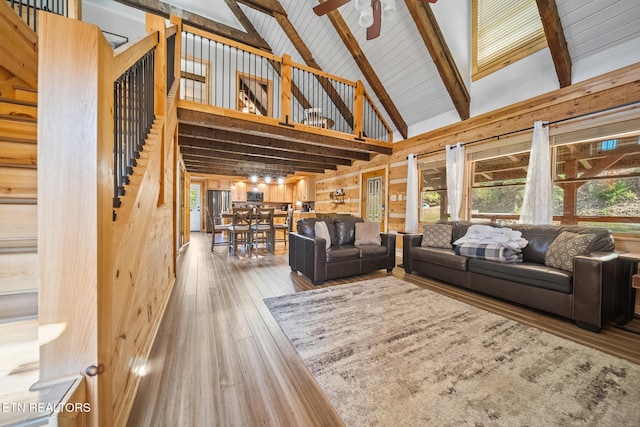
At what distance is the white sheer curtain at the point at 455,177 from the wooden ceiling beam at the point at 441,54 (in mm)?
540

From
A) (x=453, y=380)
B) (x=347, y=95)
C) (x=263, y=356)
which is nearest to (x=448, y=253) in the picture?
(x=453, y=380)

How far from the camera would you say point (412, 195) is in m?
4.56

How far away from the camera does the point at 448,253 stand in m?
3.08

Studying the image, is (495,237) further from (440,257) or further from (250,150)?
(250,150)

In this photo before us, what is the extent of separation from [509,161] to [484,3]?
89.7 inches

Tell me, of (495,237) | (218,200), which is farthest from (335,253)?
(218,200)

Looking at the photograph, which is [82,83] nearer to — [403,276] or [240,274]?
[240,274]

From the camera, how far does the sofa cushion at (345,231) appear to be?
375cm

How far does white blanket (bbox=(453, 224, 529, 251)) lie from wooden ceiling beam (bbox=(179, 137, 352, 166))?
3.87 meters

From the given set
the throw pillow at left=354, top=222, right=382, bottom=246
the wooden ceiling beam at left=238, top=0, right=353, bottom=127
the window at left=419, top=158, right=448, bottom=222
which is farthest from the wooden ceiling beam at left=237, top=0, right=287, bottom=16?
the throw pillow at left=354, top=222, right=382, bottom=246

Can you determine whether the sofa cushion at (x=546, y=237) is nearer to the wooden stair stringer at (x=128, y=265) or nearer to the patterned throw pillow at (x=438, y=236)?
the patterned throw pillow at (x=438, y=236)

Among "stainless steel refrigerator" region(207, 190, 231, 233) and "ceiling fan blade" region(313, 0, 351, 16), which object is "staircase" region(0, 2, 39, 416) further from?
"stainless steel refrigerator" region(207, 190, 231, 233)

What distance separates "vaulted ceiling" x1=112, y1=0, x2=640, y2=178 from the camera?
2484 millimetres

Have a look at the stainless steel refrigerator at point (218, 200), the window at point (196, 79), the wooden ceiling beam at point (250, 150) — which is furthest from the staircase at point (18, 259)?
the stainless steel refrigerator at point (218, 200)
